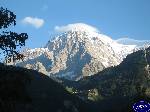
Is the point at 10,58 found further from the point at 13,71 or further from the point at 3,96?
the point at 3,96

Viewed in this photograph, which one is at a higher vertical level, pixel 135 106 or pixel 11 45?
pixel 11 45

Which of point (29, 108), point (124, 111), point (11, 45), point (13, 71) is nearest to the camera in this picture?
point (13, 71)

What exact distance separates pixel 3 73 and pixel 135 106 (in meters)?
12.2

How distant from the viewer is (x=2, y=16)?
27141 millimetres

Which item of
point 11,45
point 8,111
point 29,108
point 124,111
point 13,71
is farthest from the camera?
point 29,108

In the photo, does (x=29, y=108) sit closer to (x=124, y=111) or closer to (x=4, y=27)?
(x=124, y=111)

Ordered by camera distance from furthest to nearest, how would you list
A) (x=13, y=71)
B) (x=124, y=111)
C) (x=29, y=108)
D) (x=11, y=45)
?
(x=29, y=108) < (x=124, y=111) < (x=11, y=45) < (x=13, y=71)

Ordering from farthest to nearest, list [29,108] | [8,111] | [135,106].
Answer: [29,108] → [8,111] → [135,106]

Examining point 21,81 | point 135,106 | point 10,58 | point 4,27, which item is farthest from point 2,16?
point 135,106

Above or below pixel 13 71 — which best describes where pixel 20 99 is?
below

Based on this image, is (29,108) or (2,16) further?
(29,108)

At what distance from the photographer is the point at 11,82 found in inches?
947

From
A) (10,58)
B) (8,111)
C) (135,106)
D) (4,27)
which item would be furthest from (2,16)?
(135,106)

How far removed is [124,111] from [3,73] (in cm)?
12316
